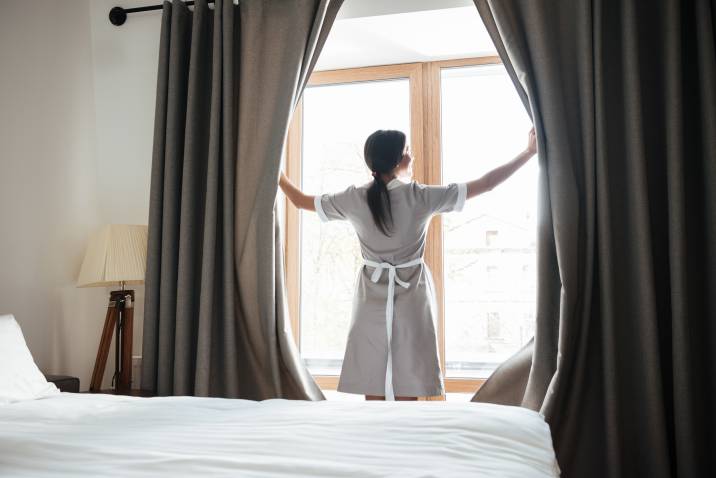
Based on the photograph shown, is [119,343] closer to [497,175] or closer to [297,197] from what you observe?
[297,197]

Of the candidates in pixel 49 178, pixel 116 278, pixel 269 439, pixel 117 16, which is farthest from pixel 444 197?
pixel 117 16

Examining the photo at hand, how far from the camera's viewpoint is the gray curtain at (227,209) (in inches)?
101

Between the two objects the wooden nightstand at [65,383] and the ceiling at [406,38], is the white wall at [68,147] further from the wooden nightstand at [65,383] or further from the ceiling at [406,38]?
the wooden nightstand at [65,383]

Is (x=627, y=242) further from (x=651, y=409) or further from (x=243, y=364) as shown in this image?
(x=243, y=364)

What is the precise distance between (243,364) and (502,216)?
143 cm

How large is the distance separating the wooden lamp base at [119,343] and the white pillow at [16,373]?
0.52 meters

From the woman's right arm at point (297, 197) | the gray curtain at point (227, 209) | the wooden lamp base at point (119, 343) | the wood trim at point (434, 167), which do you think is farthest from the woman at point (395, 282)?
the wooden lamp base at point (119, 343)

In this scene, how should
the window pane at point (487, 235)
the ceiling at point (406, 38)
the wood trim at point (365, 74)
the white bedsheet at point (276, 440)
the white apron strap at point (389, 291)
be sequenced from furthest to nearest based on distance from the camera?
the wood trim at point (365, 74), the window pane at point (487, 235), the ceiling at point (406, 38), the white apron strap at point (389, 291), the white bedsheet at point (276, 440)

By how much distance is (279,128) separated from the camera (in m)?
2.58

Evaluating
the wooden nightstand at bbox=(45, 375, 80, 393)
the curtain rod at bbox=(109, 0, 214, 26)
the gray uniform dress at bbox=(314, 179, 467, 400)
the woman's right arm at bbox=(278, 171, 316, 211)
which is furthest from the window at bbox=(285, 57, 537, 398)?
the wooden nightstand at bbox=(45, 375, 80, 393)

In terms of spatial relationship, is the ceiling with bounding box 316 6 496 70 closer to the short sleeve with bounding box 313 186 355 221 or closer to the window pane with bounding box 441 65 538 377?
the window pane with bounding box 441 65 538 377

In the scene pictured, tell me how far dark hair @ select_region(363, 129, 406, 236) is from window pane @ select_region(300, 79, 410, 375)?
74 centimetres

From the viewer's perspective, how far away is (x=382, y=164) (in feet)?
7.64

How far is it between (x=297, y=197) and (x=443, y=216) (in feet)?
2.61
